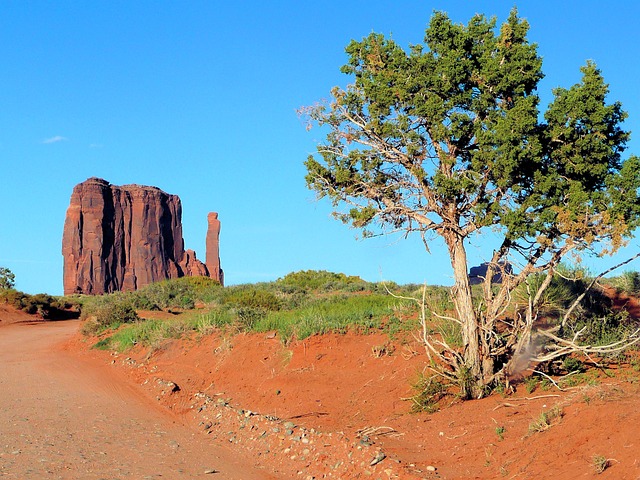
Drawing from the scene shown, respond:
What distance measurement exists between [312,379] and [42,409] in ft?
16.8

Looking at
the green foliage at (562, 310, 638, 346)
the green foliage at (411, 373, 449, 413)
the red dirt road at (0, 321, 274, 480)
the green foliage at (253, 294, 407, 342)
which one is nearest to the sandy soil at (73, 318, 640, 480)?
the green foliage at (411, 373, 449, 413)

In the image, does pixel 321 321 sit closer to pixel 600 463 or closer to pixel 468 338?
pixel 468 338

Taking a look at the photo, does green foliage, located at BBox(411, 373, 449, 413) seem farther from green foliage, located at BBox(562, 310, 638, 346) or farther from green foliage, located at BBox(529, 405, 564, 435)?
green foliage, located at BBox(562, 310, 638, 346)

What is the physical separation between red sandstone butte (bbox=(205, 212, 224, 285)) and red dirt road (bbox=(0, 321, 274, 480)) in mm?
99807

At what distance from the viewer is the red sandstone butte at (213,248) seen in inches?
4631

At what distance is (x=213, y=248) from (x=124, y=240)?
14862 mm

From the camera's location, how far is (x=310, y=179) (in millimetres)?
12422

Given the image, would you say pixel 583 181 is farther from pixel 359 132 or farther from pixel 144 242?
pixel 144 242

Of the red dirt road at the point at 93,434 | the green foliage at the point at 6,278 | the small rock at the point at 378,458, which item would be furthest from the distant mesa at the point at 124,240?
the small rock at the point at 378,458

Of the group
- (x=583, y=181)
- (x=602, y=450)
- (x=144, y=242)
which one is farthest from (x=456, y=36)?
(x=144, y=242)

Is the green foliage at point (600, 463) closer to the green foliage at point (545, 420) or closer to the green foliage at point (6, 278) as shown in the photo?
the green foliage at point (545, 420)

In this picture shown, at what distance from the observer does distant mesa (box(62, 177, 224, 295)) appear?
10706 cm

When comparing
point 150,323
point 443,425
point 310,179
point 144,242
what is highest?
point 144,242

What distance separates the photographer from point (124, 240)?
113438 mm
